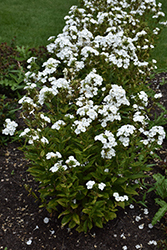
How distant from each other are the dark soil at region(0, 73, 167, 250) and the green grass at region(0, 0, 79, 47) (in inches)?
196

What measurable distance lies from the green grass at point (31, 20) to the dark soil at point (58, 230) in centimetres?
497

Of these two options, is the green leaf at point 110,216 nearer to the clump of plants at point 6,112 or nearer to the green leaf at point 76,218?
the green leaf at point 76,218

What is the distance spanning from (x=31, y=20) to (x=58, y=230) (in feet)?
24.4

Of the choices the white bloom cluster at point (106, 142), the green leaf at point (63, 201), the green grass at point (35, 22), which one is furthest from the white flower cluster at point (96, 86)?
the green grass at point (35, 22)

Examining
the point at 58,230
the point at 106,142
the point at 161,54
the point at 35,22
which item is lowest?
the point at 58,230

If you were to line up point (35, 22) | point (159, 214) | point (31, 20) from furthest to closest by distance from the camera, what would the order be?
1. point (31, 20)
2. point (35, 22)
3. point (159, 214)

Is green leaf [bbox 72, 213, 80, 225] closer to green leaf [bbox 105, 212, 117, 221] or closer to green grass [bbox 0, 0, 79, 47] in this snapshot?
green leaf [bbox 105, 212, 117, 221]

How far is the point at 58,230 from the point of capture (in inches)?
116

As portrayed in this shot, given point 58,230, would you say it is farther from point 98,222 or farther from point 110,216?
point 110,216

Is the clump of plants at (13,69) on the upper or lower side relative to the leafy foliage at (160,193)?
upper

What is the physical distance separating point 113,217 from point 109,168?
545mm

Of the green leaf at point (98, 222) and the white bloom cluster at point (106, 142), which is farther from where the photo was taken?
the green leaf at point (98, 222)

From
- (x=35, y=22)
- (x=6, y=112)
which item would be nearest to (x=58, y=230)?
(x=6, y=112)

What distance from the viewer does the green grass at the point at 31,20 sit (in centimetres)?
733
